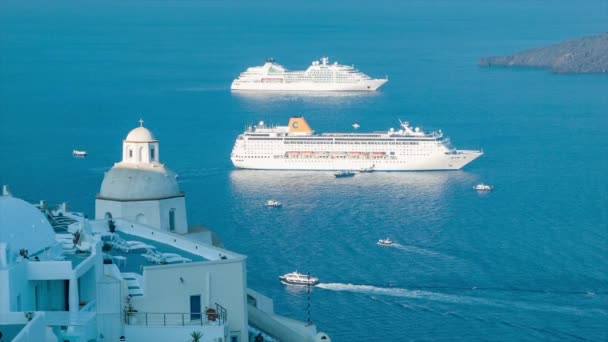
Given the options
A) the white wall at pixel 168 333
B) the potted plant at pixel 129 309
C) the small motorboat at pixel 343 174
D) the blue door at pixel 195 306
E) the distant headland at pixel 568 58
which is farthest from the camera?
the distant headland at pixel 568 58

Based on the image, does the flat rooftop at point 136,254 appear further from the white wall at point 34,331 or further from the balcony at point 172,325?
the white wall at point 34,331

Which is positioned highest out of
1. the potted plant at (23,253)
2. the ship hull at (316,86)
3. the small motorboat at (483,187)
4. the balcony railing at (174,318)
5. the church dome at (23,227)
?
the ship hull at (316,86)

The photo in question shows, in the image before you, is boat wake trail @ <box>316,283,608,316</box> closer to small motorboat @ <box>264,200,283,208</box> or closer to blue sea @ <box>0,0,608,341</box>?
blue sea @ <box>0,0,608,341</box>

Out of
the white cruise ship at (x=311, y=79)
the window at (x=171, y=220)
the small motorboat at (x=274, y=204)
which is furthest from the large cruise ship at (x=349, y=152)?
the window at (x=171, y=220)

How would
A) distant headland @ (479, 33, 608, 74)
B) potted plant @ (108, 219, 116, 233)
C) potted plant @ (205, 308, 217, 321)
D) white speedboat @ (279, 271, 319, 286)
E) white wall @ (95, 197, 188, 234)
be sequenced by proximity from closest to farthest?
potted plant @ (205, 308, 217, 321) < potted plant @ (108, 219, 116, 233) < white wall @ (95, 197, 188, 234) < white speedboat @ (279, 271, 319, 286) < distant headland @ (479, 33, 608, 74)

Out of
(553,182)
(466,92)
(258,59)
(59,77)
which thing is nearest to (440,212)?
(553,182)

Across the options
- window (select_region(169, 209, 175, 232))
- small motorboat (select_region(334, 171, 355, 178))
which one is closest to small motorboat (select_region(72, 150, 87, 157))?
small motorboat (select_region(334, 171, 355, 178))

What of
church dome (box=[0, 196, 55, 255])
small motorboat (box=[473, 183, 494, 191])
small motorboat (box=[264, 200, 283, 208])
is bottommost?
small motorboat (box=[264, 200, 283, 208])
